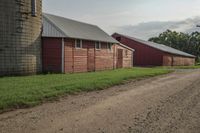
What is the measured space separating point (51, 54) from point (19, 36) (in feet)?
13.7

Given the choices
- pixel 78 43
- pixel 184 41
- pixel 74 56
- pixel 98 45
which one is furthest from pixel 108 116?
pixel 184 41

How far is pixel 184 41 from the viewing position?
314ft

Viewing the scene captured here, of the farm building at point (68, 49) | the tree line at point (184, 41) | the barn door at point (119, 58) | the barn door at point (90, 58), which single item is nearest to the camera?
the farm building at point (68, 49)

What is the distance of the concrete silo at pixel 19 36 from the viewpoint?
18.4m

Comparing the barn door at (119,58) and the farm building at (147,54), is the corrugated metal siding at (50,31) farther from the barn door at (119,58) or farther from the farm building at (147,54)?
the farm building at (147,54)

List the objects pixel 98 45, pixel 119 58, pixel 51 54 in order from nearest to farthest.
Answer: pixel 51 54
pixel 98 45
pixel 119 58

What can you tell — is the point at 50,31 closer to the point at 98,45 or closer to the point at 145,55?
the point at 98,45

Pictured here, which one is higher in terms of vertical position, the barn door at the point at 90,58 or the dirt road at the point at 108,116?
the barn door at the point at 90,58

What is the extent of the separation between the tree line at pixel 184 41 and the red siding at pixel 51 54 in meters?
Result: 72.5

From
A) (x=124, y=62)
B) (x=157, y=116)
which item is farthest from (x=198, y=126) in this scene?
(x=124, y=62)

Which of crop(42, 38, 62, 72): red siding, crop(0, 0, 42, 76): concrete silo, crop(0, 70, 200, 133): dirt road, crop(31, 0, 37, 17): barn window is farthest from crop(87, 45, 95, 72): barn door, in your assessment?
crop(0, 70, 200, 133): dirt road

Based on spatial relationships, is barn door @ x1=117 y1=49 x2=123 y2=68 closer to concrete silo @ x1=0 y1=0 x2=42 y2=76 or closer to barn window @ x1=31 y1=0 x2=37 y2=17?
concrete silo @ x1=0 y1=0 x2=42 y2=76

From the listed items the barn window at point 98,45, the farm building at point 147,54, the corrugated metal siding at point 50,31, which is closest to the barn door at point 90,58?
the barn window at point 98,45

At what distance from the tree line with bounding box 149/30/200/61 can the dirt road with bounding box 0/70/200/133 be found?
82.7 meters
